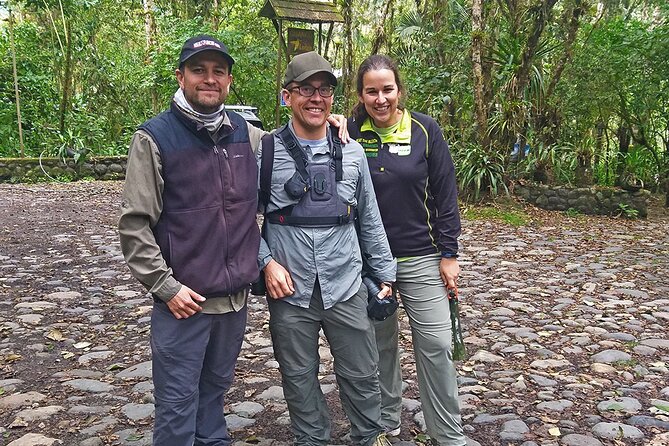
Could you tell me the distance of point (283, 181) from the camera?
8.89 feet

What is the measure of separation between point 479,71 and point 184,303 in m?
9.36

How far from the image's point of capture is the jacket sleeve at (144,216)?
2.36 m

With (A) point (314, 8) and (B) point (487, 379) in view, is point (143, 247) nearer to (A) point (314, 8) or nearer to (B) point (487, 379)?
(B) point (487, 379)

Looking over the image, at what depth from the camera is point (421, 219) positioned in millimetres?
2961

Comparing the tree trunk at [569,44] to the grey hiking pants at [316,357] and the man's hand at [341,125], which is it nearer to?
the man's hand at [341,125]

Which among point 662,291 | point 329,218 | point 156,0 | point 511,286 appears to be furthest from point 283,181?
point 156,0

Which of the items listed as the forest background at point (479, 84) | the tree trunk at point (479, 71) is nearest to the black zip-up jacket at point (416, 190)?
the forest background at point (479, 84)

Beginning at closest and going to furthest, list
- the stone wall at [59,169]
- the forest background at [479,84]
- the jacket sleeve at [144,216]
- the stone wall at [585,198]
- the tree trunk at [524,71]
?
the jacket sleeve at [144,216], the tree trunk at [524,71], the stone wall at [585,198], the forest background at [479,84], the stone wall at [59,169]

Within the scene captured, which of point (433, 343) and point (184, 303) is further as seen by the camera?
point (433, 343)

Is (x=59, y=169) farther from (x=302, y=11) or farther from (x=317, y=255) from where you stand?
(x=317, y=255)

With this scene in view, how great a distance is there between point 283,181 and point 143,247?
667 millimetres

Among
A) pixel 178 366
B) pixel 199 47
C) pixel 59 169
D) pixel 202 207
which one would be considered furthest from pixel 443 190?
pixel 59 169

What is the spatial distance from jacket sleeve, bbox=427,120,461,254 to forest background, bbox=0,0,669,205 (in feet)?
26.4

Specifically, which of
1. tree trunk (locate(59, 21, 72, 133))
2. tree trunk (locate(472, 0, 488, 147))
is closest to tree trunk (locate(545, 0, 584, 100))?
tree trunk (locate(472, 0, 488, 147))
